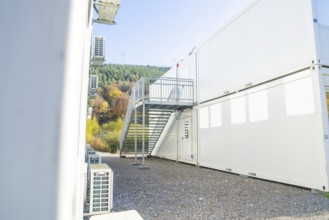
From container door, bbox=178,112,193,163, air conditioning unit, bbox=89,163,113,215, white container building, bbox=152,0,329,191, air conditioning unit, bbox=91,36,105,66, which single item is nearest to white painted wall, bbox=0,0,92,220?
air conditioning unit, bbox=89,163,113,215

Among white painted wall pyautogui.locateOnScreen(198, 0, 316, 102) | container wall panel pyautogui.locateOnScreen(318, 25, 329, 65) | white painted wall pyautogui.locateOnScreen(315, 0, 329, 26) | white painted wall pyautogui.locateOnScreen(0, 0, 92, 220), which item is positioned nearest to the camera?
white painted wall pyautogui.locateOnScreen(0, 0, 92, 220)

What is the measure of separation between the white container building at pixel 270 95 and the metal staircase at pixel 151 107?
3.71 ft

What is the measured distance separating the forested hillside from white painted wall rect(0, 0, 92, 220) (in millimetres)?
7732

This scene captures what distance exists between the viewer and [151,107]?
9273 mm

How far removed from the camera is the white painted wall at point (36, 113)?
0.93 ft

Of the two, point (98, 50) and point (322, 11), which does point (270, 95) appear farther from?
point (98, 50)

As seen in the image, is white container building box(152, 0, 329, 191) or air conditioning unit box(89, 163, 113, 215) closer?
air conditioning unit box(89, 163, 113, 215)

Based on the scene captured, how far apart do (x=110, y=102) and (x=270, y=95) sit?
25.0 meters

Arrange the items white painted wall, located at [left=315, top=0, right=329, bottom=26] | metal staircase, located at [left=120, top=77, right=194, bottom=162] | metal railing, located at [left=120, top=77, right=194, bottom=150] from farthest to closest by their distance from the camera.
Answer: 1. metal staircase, located at [left=120, top=77, right=194, bottom=162]
2. metal railing, located at [left=120, top=77, right=194, bottom=150]
3. white painted wall, located at [left=315, top=0, right=329, bottom=26]

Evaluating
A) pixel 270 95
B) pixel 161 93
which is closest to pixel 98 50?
pixel 161 93

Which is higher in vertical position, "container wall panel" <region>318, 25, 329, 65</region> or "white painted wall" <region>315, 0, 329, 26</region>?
"white painted wall" <region>315, 0, 329, 26</region>

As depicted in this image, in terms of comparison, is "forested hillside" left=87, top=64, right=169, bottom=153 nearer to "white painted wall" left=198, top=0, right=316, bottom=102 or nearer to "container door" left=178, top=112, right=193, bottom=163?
"white painted wall" left=198, top=0, right=316, bottom=102

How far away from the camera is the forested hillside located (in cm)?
1633

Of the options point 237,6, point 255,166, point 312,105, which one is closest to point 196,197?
point 255,166
